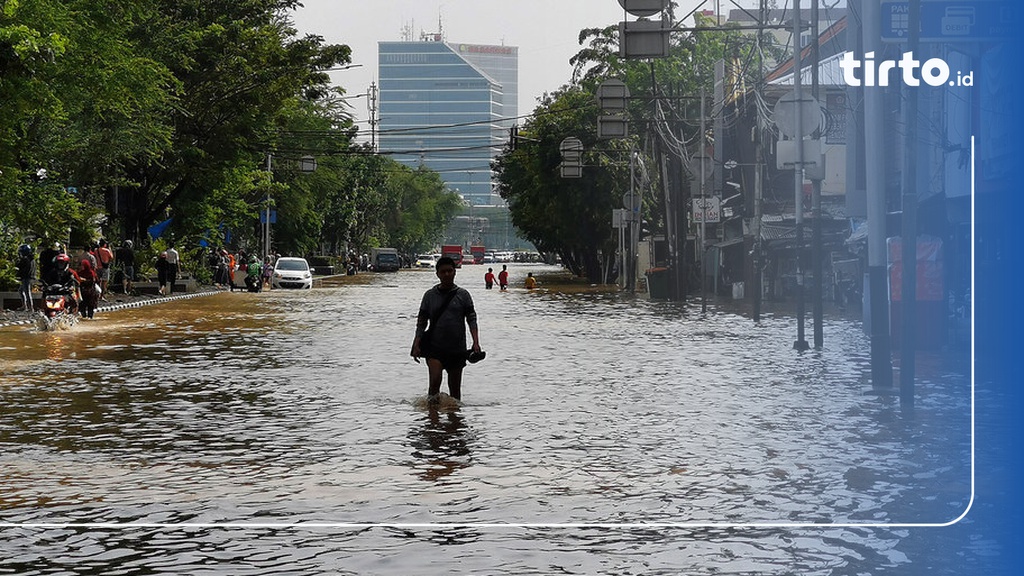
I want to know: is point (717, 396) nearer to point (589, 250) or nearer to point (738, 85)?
point (738, 85)

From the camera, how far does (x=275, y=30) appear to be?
208 feet

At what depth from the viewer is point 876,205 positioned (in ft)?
54.5

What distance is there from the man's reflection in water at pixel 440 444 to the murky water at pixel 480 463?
0.03 meters

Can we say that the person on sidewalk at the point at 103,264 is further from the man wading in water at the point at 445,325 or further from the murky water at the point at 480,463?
the man wading in water at the point at 445,325

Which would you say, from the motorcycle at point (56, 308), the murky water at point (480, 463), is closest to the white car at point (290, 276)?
the motorcycle at point (56, 308)

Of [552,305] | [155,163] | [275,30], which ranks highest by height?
[275,30]

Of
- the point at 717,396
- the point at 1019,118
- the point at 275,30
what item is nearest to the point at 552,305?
the point at 275,30

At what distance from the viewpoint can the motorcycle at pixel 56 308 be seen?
101 ft

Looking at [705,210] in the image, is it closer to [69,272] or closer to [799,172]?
[799,172]

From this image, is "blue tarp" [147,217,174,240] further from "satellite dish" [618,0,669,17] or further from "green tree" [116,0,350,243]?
"satellite dish" [618,0,669,17]

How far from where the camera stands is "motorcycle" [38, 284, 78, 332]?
101ft

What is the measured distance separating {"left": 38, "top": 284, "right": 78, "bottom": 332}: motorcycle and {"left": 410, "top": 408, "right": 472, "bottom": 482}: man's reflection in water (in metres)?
17.0

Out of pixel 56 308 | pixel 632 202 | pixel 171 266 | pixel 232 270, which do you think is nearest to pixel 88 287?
pixel 56 308

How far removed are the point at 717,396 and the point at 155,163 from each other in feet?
134
